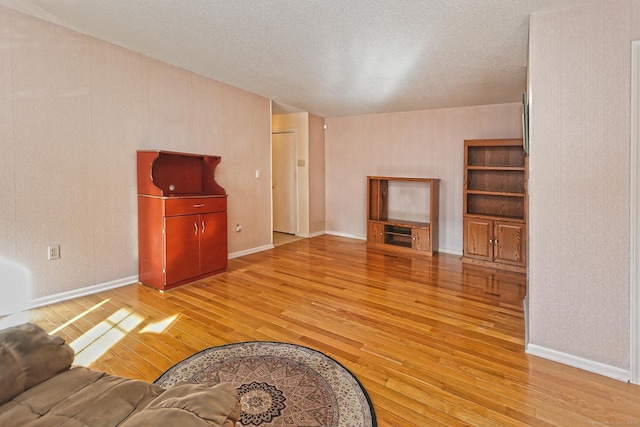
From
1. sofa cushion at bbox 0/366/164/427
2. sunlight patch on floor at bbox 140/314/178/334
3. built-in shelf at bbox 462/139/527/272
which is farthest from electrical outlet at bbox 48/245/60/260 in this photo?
built-in shelf at bbox 462/139/527/272

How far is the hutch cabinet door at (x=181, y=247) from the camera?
3.30 m

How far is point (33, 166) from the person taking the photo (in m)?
2.81

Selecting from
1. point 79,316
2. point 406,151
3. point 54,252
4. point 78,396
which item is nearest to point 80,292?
point 54,252

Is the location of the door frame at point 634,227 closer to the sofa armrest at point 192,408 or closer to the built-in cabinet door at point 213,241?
the sofa armrest at point 192,408

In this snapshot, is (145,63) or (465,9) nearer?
(465,9)

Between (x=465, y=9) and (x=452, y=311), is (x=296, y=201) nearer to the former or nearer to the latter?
(x=452, y=311)

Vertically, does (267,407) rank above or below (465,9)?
below

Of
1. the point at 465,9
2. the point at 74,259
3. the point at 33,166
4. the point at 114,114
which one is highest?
the point at 465,9

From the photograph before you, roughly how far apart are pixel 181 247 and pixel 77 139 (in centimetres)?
139

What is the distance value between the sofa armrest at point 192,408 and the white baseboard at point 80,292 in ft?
9.06

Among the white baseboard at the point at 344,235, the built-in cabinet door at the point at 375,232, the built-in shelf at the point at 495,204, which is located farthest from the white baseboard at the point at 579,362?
the white baseboard at the point at 344,235

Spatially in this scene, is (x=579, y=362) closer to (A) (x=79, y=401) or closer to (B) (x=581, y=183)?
(B) (x=581, y=183)

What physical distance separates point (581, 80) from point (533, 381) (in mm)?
1864

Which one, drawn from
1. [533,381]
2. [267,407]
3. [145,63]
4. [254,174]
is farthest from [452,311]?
[145,63]
